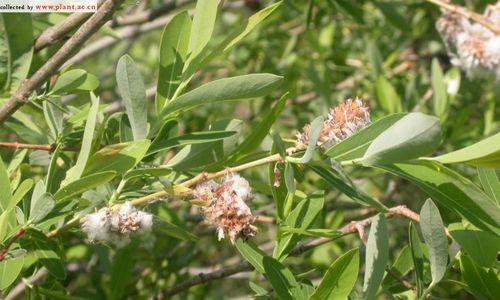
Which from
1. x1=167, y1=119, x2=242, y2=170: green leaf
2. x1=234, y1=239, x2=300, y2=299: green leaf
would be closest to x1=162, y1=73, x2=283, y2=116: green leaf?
x1=167, y1=119, x2=242, y2=170: green leaf

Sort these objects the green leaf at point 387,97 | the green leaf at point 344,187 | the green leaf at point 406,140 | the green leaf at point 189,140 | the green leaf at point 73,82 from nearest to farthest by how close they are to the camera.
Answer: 1. the green leaf at point 406,140
2. the green leaf at point 344,187
3. the green leaf at point 189,140
4. the green leaf at point 73,82
5. the green leaf at point 387,97

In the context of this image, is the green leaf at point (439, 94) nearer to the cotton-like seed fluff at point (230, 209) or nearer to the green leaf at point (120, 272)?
the green leaf at point (120, 272)

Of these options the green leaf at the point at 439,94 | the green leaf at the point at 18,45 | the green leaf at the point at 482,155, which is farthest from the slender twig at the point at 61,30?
the green leaf at the point at 439,94

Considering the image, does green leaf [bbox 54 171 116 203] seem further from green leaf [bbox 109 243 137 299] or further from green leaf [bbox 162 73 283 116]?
green leaf [bbox 109 243 137 299]

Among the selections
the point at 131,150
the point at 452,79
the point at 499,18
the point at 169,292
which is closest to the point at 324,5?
the point at 452,79

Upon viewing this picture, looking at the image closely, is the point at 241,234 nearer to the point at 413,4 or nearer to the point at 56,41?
the point at 56,41

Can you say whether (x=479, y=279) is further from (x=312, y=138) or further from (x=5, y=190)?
(x=5, y=190)
